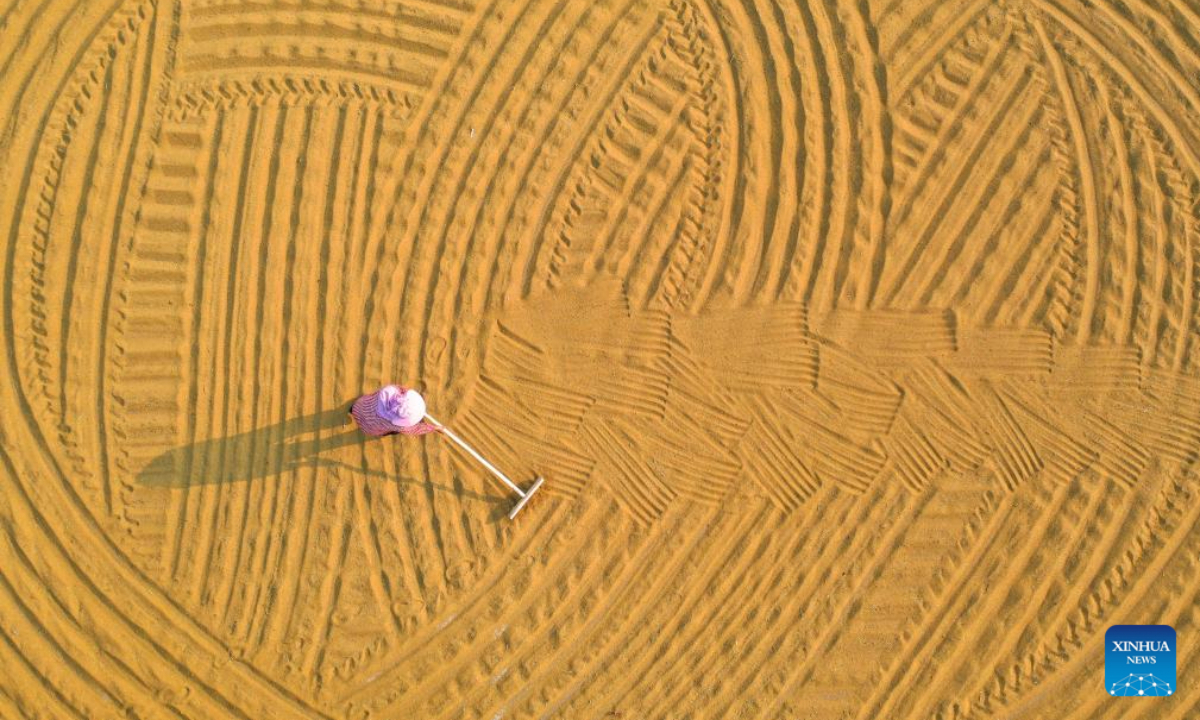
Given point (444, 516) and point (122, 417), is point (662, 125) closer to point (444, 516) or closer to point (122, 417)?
point (444, 516)

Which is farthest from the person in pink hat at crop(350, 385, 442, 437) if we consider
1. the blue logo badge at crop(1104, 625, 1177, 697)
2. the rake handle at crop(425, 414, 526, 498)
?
the blue logo badge at crop(1104, 625, 1177, 697)

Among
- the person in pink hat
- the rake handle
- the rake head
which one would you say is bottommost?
the rake head

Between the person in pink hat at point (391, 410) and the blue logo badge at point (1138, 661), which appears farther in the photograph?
the blue logo badge at point (1138, 661)

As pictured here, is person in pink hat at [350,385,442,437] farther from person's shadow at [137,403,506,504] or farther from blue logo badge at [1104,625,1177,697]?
blue logo badge at [1104,625,1177,697]

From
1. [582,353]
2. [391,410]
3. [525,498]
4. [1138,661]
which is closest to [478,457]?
[525,498]

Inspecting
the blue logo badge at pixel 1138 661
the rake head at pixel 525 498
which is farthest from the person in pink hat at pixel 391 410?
the blue logo badge at pixel 1138 661

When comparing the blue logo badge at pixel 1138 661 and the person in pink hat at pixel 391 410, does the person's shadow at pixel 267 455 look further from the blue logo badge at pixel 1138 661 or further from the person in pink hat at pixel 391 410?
the blue logo badge at pixel 1138 661
